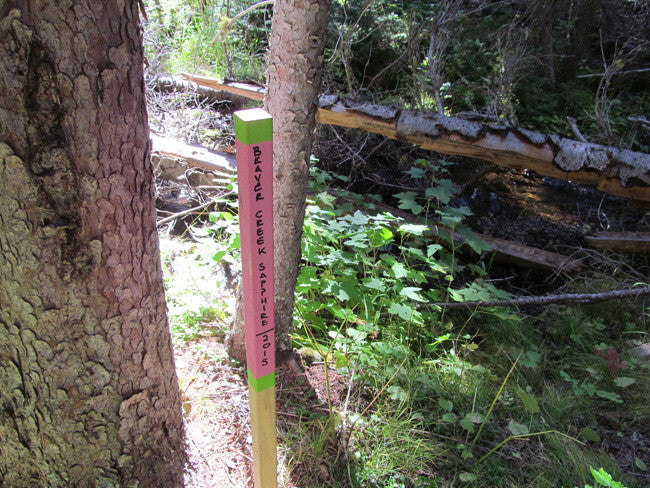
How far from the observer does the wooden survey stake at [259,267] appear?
1075 mm

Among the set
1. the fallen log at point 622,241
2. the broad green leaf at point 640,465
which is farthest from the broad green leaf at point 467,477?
the fallen log at point 622,241

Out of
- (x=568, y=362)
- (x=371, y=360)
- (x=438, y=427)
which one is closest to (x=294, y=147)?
(x=371, y=360)

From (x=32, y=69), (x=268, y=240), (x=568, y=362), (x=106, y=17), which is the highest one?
(x=106, y=17)

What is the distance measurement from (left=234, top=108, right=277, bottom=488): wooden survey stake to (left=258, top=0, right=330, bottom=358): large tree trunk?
82cm

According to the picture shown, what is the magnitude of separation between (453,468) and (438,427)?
211 millimetres

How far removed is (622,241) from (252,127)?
14.1 feet

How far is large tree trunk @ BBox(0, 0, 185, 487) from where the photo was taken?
0.99 metres

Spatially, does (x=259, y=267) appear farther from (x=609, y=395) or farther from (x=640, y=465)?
(x=609, y=395)

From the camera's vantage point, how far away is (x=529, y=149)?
11.9 feet

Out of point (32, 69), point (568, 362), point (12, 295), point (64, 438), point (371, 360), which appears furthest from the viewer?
point (568, 362)

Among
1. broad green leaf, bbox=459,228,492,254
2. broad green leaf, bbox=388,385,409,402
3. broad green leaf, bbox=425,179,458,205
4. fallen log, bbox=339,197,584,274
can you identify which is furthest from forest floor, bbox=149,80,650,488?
broad green leaf, bbox=425,179,458,205

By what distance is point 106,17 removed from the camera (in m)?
1.01

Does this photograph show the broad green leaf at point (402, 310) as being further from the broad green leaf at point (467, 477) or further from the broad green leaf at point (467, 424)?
the broad green leaf at point (467, 477)

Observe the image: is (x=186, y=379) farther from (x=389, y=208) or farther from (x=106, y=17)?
(x=389, y=208)
